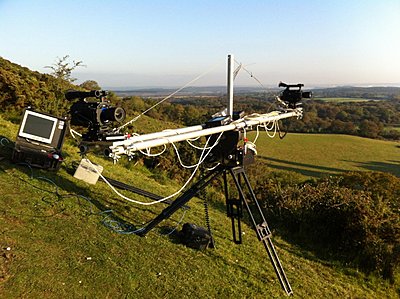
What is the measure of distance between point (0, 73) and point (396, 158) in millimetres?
59314

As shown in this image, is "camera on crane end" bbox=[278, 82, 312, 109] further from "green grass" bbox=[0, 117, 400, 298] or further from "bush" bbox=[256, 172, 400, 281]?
"bush" bbox=[256, 172, 400, 281]

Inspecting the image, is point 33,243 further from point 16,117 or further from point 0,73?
point 0,73

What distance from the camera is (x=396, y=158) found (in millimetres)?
54938

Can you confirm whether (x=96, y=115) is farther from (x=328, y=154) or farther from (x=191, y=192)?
(x=328, y=154)

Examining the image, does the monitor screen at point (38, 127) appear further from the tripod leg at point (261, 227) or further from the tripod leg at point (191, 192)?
the tripod leg at point (261, 227)

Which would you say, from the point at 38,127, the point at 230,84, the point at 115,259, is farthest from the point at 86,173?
the point at 230,84

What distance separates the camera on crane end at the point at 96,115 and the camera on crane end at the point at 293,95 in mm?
4245

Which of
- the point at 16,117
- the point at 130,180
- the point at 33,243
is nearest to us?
the point at 33,243

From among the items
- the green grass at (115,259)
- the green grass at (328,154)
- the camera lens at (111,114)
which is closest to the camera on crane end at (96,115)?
the camera lens at (111,114)

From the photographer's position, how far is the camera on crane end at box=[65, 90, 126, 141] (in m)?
3.62

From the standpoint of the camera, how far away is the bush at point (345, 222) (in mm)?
8406

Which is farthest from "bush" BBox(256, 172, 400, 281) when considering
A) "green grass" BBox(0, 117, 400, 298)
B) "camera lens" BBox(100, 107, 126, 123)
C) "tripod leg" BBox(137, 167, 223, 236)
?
"camera lens" BBox(100, 107, 126, 123)

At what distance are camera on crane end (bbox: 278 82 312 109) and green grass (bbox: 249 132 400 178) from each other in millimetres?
42594

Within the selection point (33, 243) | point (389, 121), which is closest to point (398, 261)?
point (33, 243)
